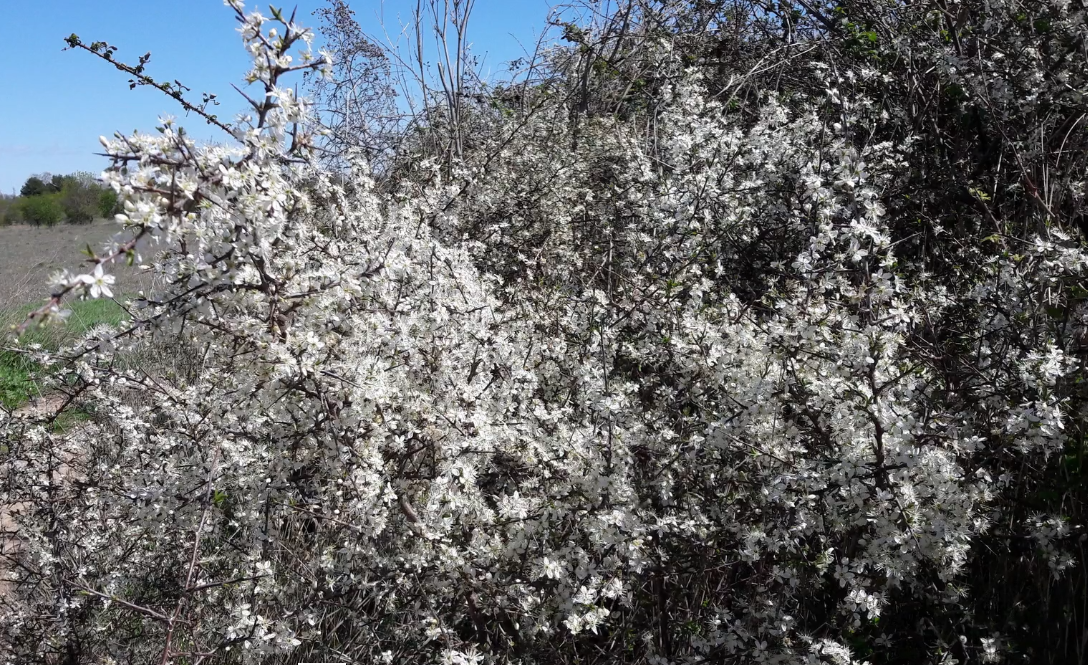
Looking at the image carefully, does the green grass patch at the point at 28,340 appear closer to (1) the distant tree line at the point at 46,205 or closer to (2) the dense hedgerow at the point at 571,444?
(2) the dense hedgerow at the point at 571,444

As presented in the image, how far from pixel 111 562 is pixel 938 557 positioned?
3.21 meters

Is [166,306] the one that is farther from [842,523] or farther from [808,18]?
[808,18]

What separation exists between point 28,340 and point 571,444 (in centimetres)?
716

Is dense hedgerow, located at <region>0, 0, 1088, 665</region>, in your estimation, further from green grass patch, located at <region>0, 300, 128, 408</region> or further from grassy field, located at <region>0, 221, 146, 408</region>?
green grass patch, located at <region>0, 300, 128, 408</region>

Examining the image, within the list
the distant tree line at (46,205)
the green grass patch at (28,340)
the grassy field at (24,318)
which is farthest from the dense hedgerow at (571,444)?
the distant tree line at (46,205)

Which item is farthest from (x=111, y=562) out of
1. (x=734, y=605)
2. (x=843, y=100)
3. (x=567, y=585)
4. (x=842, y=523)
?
(x=843, y=100)

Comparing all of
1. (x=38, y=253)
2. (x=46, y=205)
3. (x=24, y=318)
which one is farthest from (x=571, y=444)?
(x=46, y=205)

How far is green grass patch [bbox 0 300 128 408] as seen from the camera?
662cm

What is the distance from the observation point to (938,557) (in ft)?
7.61

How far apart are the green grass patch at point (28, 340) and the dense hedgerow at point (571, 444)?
3441 mm

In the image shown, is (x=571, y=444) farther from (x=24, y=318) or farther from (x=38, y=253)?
(x=38, y=253)

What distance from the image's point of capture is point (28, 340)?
7.58 meters

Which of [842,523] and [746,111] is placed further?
[746,111]

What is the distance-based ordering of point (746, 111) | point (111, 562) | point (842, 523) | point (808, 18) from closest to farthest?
point (842, 523) → point (111, 562) → point (746, 111) → point (808, 18)
